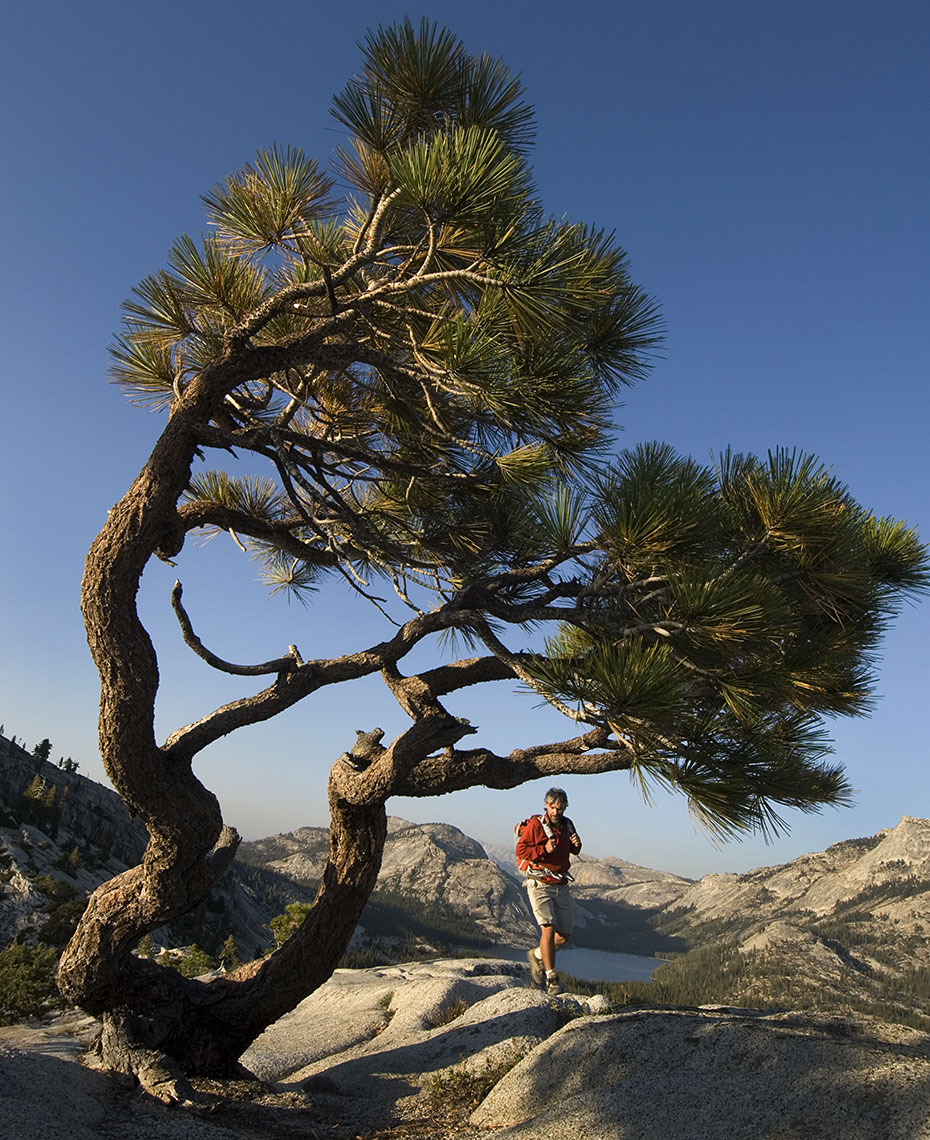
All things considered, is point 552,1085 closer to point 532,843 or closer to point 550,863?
point 550,863

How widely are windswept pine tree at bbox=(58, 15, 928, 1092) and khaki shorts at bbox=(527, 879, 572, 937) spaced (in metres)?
1.62

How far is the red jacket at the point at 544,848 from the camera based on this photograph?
6.92 metres

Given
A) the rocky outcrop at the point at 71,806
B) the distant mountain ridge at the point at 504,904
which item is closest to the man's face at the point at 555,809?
the distant mountain ridge at the point at 504,904

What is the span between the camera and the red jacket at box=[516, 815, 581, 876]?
6.92 m

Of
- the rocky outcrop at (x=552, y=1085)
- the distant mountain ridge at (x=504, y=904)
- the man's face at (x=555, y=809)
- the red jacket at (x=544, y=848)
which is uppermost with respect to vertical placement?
the man's face at (x=555, y=809)

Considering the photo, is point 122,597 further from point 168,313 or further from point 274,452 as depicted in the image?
point 168,313

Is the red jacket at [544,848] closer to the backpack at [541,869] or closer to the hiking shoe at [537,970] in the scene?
the backpack at [541,869]

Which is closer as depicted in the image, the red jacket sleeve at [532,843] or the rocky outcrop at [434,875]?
the red jacket sleeve at [532,843]

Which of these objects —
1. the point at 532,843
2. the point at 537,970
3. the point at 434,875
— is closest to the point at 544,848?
the point at 532,843

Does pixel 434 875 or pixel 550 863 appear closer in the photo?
pixel 550 863

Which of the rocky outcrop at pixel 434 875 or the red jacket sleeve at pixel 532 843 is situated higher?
the red jacket sleeve at pixel 532 843

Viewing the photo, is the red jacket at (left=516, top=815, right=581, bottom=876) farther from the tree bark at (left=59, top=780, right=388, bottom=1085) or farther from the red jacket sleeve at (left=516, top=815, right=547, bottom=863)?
the tree bark at (left=59, top=780, right=388, bottom=1085)

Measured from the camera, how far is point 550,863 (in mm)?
6918

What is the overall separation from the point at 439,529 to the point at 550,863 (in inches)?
133
